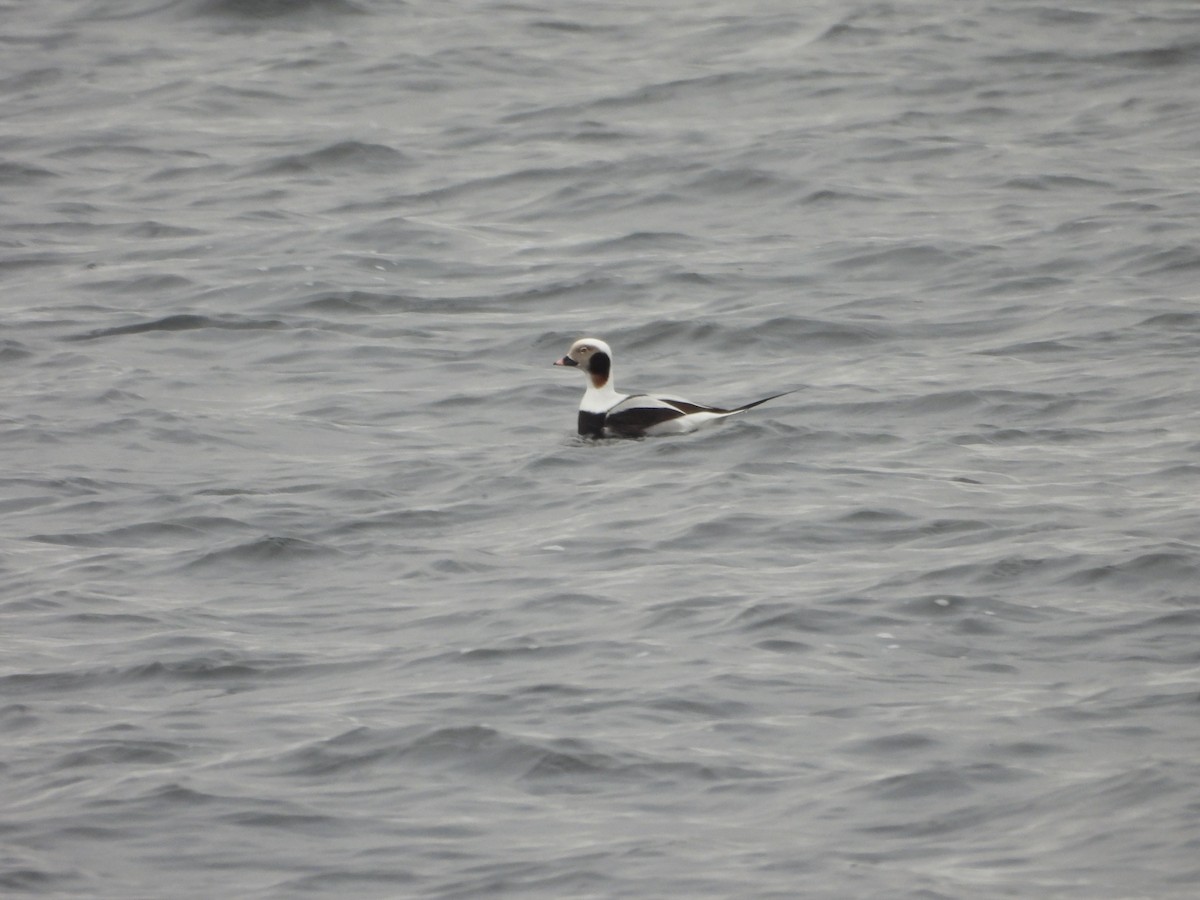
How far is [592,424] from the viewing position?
12.1m

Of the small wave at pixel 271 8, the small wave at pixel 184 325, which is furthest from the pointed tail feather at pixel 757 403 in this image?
the small wave at pixel 271 8

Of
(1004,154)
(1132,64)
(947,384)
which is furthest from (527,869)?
(1132,64)

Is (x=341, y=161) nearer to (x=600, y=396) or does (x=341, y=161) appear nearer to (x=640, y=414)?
(x=600, y=396)

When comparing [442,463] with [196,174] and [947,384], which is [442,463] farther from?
[196,174]

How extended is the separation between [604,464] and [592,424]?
0.78 meters

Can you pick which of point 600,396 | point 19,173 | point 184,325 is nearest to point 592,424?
point 600,396

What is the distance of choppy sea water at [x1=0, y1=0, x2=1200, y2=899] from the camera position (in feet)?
21.0

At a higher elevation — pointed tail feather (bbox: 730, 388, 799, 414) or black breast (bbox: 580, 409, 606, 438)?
pointed tail feather (bbox: 730, 388, 799, 414)

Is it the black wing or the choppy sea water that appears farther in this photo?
the black wing

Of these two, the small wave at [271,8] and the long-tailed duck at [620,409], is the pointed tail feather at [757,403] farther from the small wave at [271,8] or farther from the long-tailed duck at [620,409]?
the small wave at [271,8]

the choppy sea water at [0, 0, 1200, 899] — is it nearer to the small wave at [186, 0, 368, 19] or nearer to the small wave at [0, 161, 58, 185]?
the small wave at [0, 161, 58, 185]

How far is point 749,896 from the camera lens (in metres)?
5.79

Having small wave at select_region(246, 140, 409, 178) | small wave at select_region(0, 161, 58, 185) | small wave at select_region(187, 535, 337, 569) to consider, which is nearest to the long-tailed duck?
small wave at select_region(187, 535, 337, 569)

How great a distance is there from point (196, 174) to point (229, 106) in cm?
219
